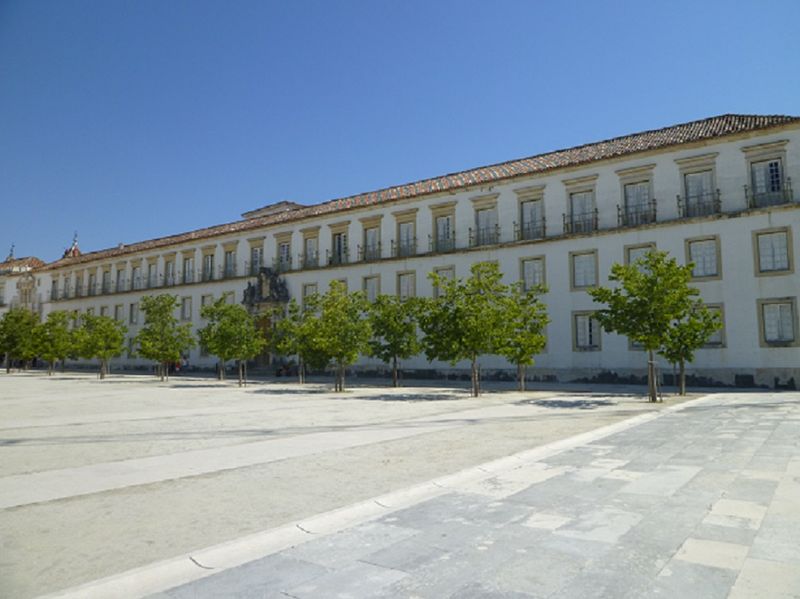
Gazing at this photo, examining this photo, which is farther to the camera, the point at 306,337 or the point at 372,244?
the point at 372,244

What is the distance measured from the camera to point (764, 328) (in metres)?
22.8

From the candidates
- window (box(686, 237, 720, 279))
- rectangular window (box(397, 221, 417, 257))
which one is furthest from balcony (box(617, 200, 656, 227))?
rectangular window (box(397, 221, 417, 257))

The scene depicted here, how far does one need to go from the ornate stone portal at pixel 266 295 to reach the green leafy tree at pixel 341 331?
15.1m

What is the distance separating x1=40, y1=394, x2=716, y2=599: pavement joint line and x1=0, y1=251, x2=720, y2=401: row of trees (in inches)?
466

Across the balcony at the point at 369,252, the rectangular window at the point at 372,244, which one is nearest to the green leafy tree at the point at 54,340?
the balcony at the point at 369,252

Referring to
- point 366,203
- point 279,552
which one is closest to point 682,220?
point 366,203

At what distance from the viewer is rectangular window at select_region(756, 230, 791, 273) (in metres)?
22.6

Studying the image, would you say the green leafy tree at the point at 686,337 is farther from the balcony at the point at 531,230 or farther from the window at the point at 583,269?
the balcony at the point at 531,230

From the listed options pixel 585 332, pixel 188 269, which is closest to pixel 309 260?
Answer: pixel 188 269

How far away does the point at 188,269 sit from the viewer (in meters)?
46.8

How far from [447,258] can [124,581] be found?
28986 millimetres

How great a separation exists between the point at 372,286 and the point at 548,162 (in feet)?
41.9

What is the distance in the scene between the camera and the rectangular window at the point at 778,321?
2238 cm

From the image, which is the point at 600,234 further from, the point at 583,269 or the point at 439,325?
the point at 439,325
